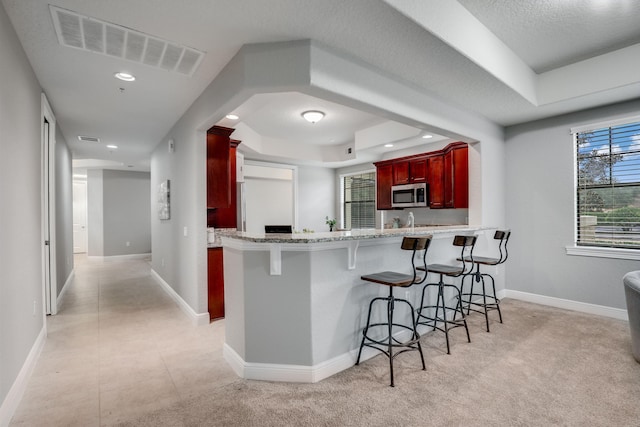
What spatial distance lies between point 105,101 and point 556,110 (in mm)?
5376

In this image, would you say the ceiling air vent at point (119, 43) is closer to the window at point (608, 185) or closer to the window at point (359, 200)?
the window at point (608, 185)

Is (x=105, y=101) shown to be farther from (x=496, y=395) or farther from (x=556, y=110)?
(x=556, y=110)

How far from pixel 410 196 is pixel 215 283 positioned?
3406 millimetres

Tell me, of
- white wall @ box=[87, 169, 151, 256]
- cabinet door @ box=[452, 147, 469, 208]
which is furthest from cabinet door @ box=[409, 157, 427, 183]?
white wall @ box=[87, 169, 151, 256]

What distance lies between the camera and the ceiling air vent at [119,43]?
2.14 m

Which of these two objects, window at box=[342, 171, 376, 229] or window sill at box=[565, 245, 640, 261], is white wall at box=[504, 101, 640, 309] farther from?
window at box=[342, 171, 376, 229]

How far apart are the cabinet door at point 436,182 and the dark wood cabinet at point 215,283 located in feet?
10.7

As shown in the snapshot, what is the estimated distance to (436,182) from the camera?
4.87 meters

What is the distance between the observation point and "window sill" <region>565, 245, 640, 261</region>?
11.6 feet

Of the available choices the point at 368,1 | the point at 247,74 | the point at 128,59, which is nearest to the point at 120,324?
the point at 128,59

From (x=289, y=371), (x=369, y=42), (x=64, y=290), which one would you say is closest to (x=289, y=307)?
(x=289, y=371)

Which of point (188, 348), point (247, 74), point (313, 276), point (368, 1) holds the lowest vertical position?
point (188, 348)

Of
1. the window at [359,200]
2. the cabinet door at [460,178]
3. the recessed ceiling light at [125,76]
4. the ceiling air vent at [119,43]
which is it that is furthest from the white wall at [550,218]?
the recessed ceiling light at [125,76]

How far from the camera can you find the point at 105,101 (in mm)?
3600
